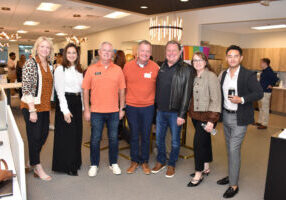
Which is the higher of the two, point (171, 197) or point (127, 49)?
point (127, 49)

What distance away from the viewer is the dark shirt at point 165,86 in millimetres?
2980

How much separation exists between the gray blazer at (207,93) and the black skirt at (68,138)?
1333mm

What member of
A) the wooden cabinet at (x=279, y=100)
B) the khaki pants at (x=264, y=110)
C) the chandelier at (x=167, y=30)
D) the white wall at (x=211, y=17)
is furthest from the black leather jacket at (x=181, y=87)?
the wooden cabinet at (x=279, y=100)

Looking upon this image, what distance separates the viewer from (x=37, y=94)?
9.12 feet

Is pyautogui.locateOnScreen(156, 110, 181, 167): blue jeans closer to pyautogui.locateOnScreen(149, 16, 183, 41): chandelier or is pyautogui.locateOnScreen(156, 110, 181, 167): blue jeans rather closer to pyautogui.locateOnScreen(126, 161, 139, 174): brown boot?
pyautogui.locateOnScreen(126, 161, 139, 174): brown boot

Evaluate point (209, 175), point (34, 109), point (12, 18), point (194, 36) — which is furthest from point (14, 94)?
point (209, 175)

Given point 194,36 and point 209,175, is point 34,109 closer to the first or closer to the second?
point 209,175

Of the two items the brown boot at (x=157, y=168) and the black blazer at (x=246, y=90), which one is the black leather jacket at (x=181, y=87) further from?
the brown boot at (x=157, y=168)

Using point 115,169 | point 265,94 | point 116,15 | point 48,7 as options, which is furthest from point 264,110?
point 48,7

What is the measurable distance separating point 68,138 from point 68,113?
346 millimetres

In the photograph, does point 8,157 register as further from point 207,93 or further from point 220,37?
point 220,37

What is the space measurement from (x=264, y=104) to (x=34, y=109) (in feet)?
17.3

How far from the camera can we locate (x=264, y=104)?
6.14m

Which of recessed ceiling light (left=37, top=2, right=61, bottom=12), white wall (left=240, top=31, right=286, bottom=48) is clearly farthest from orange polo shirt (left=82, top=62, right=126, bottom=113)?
white wall (left=240, top=31, right=286, bottom=48)
